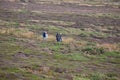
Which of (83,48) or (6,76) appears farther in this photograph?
(83,48)

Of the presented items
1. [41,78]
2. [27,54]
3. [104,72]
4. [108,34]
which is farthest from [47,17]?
[41,78]

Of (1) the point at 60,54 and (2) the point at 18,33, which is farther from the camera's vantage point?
(2) the point at 18,33

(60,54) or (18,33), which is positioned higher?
(60,54)

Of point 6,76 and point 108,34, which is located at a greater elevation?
point 6,76

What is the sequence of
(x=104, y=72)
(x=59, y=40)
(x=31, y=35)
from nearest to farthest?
(x=104, y=72), (x=59, y=40), (x=31, y=35)

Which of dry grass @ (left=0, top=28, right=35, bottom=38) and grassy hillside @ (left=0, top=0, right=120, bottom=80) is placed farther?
dry grass @ (left=0, top=28, right=35, bottom=38)

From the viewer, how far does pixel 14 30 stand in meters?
39.4

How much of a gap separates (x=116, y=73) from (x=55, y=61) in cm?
472

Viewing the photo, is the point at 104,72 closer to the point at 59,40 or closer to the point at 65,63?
the point at 65,63

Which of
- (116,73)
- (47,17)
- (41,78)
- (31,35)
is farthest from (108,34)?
(41,78)

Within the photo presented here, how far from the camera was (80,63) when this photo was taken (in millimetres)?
26328

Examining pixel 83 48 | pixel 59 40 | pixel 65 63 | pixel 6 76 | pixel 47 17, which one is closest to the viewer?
pixel 6 76

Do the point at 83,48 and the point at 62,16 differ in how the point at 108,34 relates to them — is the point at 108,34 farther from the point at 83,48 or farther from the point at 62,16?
the point at 62,16

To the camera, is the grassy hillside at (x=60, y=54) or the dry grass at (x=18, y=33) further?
the dry grass at (x=18, y=33)
